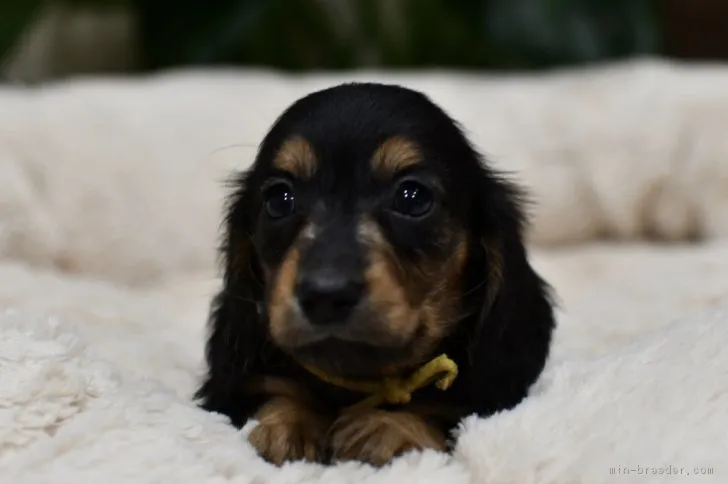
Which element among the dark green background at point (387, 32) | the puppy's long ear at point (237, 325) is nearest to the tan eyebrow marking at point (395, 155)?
the puppy's long ear at point (237, 325)

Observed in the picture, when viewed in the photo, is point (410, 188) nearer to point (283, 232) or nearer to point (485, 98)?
point (283, 232)

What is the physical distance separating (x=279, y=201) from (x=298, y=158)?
0.07m

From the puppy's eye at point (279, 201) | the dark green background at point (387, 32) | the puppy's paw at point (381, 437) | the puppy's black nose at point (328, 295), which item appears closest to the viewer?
the puppy's black nose at point (328, 295)

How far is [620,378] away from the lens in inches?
49.9

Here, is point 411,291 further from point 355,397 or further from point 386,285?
point 355,397

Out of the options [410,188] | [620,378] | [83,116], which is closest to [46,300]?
[83,116]

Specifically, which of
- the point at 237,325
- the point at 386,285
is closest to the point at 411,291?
the point at 386,285

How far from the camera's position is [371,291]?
1.18m

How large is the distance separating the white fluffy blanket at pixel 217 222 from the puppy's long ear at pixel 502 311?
43mm

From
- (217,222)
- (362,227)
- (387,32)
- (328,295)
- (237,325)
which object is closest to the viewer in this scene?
(328,295)

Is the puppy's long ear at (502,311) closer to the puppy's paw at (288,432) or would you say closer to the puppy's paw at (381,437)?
the puppy's paw at (381,437)

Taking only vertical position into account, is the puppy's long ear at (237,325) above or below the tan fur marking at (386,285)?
below

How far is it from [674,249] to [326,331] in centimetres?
186

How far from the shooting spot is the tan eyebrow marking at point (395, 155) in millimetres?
1327
